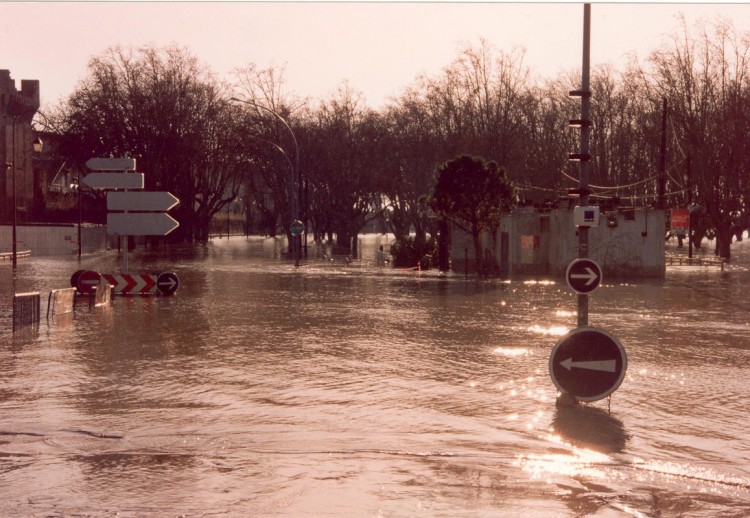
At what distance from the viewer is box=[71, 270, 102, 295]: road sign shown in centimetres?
2474

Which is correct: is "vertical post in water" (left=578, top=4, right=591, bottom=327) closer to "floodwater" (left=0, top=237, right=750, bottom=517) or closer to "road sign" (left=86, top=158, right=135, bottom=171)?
"floodwater" (left=0, top=237, right=750, bottom=517)

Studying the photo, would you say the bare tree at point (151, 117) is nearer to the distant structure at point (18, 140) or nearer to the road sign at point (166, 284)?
the distant structure at point (18, 140)

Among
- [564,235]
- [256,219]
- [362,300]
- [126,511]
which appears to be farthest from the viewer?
[256,219]

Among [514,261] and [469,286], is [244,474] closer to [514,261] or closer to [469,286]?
[469,286]

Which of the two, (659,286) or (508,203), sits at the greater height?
(508,203)

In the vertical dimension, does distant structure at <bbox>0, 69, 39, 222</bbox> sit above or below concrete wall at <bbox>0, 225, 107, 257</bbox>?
above

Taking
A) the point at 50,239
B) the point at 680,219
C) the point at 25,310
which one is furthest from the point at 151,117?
the point at 25,310

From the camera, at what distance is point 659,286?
105 feet

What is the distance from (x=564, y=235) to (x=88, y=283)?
20735 millimetres

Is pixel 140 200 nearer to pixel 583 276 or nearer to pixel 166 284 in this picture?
pixel 166 284

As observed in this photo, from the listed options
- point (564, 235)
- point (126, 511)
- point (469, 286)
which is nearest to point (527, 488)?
point (126, 511)

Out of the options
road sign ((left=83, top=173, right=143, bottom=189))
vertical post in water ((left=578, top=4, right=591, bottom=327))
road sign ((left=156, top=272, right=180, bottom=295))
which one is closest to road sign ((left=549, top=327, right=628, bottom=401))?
vertical post in water ((left=578, top=4, right=591, bottom=327))

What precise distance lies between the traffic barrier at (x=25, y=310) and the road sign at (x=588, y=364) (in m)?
10.7

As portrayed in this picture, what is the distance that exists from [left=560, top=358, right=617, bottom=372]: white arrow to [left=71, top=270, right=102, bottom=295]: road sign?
1753 centimetres
